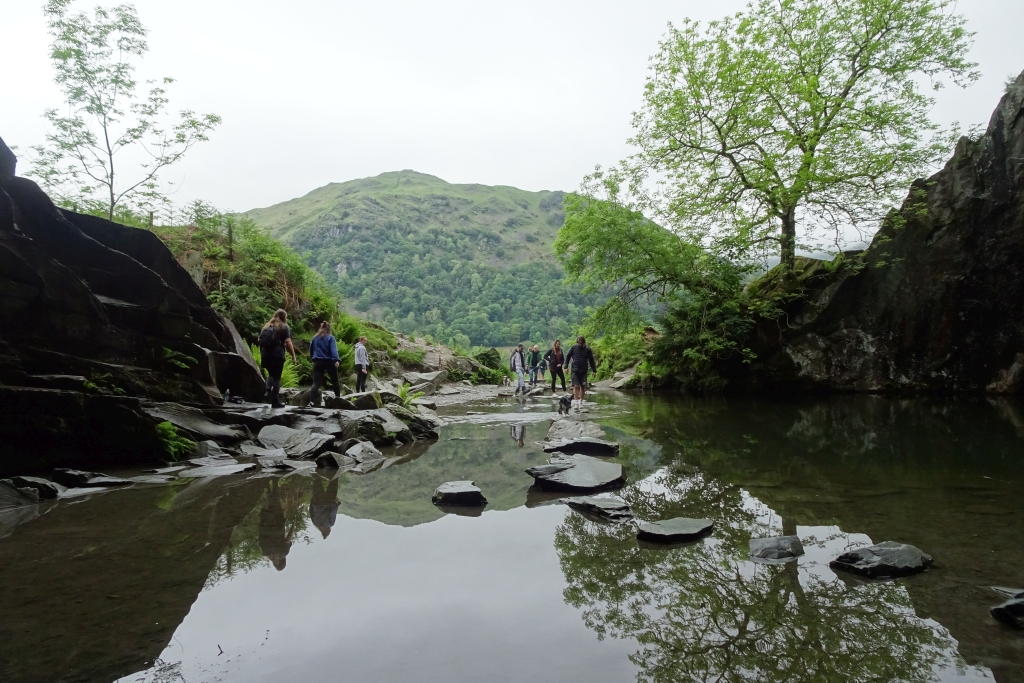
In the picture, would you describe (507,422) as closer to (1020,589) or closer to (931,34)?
(1020,589)

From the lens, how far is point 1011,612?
9.62 feet

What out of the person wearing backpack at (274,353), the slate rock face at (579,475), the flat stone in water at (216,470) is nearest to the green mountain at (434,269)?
the person wearing backpack at (274,353)

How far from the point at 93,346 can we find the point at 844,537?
8971 millimetres

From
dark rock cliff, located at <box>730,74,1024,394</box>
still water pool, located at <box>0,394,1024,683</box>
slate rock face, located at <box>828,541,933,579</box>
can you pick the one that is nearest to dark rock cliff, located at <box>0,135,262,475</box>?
still water pool, located at <box>0,394,1024,683</box>

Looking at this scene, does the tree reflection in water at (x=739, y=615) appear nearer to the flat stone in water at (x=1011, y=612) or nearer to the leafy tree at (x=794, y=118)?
the flat stone in water at (x=1011, y=612)

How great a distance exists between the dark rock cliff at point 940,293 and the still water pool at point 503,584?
603 inches

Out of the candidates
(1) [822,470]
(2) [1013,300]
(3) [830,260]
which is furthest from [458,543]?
(2) [1013,300]

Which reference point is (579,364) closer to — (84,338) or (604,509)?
(604,509)

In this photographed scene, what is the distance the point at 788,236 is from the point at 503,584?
20.6 meters

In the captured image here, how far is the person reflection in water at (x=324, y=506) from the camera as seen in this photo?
5.04 metres

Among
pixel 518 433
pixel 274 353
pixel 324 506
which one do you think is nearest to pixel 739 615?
pixel 324 506

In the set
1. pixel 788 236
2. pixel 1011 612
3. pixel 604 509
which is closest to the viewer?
pixel 1011 612

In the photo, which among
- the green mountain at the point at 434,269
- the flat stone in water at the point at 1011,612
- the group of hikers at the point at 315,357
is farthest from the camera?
the green mountain at the point at 434,269

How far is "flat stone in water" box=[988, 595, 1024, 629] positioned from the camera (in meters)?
2.90
